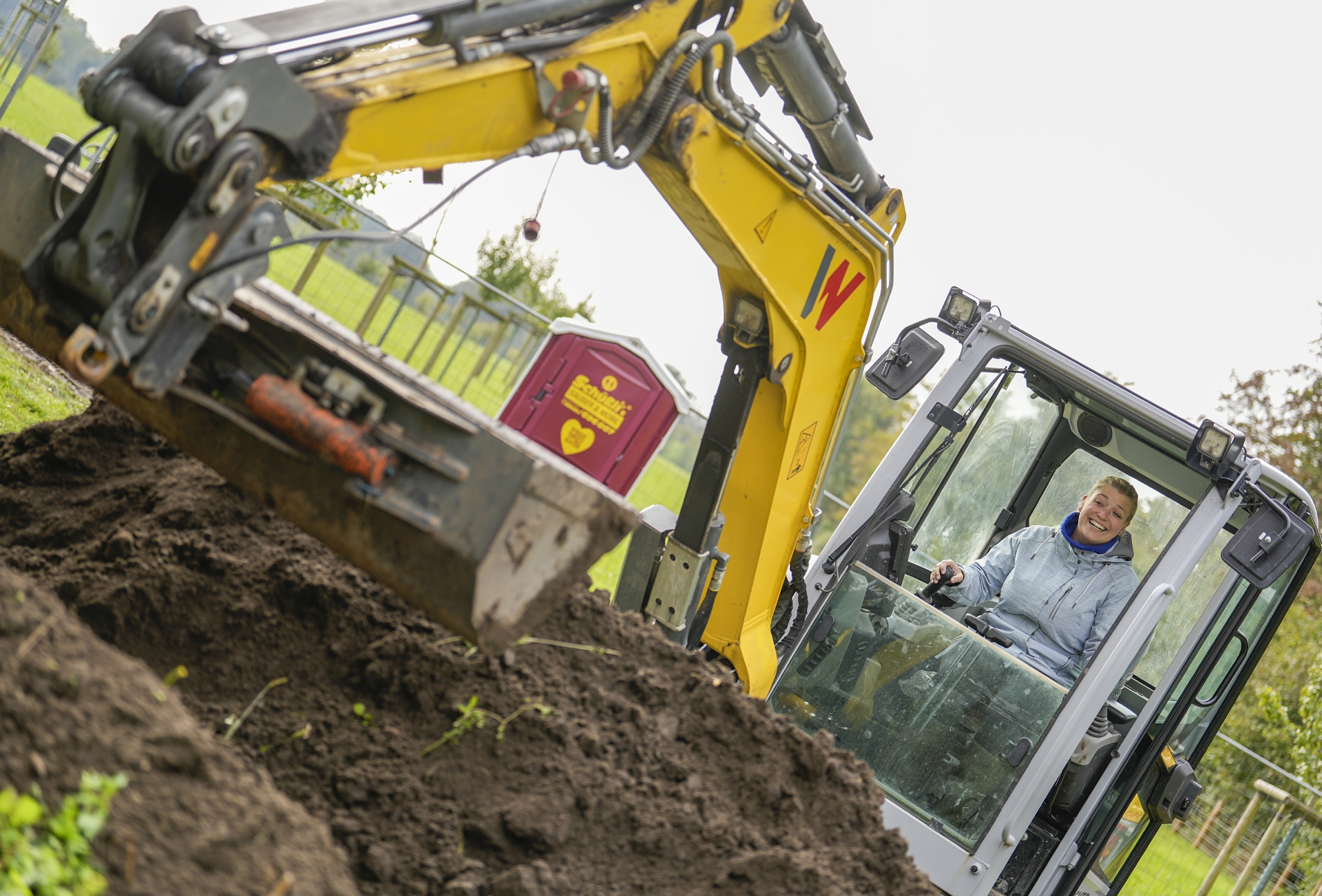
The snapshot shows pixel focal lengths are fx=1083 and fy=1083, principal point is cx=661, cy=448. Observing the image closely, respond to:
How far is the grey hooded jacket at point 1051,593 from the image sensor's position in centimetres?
488

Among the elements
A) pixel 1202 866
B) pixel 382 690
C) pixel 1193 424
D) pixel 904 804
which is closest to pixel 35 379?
pixel 382 690

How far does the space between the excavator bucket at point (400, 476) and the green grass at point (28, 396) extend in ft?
12.3

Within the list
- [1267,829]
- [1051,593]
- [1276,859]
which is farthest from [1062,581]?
[1267,829]

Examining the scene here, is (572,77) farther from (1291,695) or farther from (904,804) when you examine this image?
(1291,695)

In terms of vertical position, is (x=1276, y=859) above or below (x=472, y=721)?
above

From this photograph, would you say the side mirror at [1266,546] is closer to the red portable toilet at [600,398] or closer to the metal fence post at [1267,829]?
the red portable toilet at [600,398]

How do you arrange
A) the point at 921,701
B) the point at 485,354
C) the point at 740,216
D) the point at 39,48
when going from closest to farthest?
1. the point at 740,216
2. the point at 921,701
3. the point at 39,48
4. the point at 485,354

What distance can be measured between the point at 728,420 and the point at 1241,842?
26.5ft

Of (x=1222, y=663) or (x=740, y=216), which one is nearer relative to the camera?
(x=740, y=216)

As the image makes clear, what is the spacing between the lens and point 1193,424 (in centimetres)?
440

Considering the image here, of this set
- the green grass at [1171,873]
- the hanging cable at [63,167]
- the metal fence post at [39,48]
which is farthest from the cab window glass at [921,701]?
the metal fence post at [39,48]

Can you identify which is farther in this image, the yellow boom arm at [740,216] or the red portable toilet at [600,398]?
the red portable toilet at [600,398]

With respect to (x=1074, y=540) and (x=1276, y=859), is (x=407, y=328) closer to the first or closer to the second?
(x=1074, y=540)

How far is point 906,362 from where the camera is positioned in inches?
182
